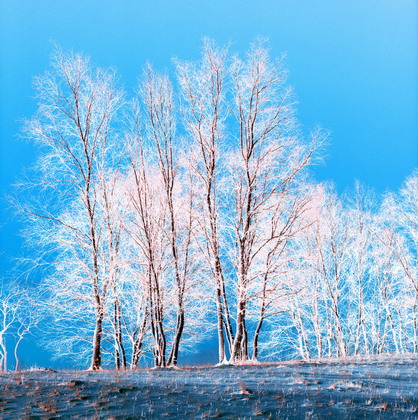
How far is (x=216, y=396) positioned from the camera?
7852 millimetres

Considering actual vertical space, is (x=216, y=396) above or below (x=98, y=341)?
below

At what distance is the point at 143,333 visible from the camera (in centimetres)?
1739

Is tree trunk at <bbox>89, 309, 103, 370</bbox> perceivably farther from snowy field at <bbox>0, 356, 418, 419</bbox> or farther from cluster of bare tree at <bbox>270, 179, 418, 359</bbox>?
cluster of bare tree at <bbox>270, 179, 418, 359</bbox>

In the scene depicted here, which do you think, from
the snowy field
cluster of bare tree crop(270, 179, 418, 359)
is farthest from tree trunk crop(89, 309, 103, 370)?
cluster of bare tree crop(270, 179, 418, 359)

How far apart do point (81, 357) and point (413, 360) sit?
40.7ft

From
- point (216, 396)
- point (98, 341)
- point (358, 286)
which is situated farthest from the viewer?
point (358, 286)

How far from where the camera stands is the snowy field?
6.87 metres

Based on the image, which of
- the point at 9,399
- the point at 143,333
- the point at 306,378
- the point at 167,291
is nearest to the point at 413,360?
the point at 306,378

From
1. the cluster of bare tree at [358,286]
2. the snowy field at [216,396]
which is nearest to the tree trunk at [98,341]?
the snowy field at [216,396]

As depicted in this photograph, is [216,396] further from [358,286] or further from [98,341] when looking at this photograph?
[358,286]

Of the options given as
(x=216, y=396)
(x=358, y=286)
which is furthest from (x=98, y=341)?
(x=358, y=286)

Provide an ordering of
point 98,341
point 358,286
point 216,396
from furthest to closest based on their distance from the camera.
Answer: point 358,286
point 98,341
point 216,396

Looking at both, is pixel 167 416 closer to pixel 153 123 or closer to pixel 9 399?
pixel 9 399

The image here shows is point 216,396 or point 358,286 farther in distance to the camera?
point 358,286
